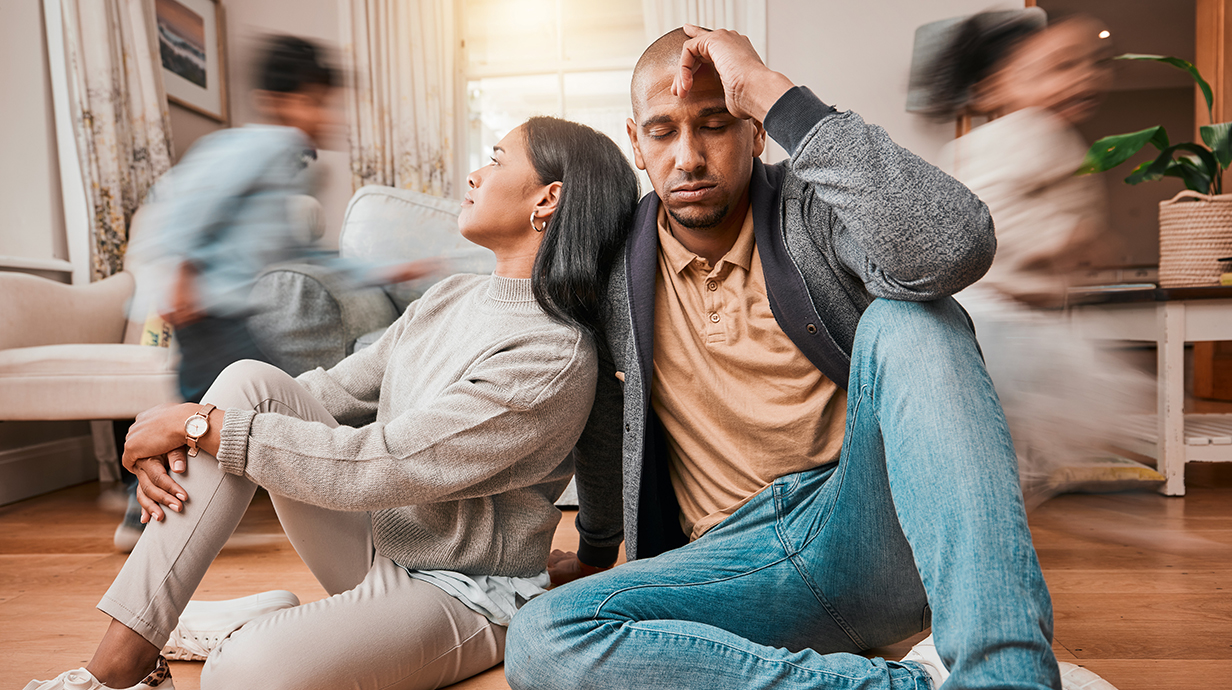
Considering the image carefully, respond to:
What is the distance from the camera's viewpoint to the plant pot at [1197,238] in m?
2.45

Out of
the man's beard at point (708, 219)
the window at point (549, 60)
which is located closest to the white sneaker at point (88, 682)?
the man's beard at point (708, 219)

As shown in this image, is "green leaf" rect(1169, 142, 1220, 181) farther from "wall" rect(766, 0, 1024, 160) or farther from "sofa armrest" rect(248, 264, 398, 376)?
"sofa armrest" rect(248, 264, 398, 376)

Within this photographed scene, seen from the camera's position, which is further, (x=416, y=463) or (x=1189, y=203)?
(x=1189, y=203)

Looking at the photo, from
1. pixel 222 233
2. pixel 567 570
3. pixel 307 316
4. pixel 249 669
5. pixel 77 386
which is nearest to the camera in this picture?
pixel 249 669

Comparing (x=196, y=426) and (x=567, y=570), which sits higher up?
(x=196, y=426)

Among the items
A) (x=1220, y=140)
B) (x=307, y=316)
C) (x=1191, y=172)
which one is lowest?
(x=307, y=316)

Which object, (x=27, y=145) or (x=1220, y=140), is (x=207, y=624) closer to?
(x=27, y=145)

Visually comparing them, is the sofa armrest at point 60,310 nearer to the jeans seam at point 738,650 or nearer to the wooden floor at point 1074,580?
the wooden floor at point 1074,580

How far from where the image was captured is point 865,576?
92 centimetres

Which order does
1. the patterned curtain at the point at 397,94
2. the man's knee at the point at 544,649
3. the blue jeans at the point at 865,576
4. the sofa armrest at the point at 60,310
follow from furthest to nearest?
the patterned curtain at the point at 397,94 < the sofa armrest at the point at 60,310 < the man's knee at the point at 544,649 < the blue jeans at the point at 865,576

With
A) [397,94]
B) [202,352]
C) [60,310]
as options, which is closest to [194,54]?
[397,94]

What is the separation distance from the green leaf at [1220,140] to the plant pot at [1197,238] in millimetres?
257

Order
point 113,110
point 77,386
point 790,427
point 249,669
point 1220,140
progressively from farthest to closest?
point 113,110
point 1220,140
point 77,386
point 790,427
point 249,669

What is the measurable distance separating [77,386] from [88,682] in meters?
1.67
